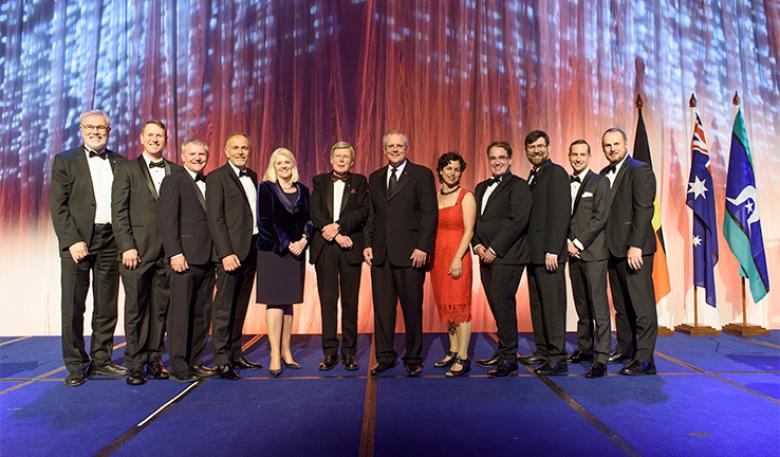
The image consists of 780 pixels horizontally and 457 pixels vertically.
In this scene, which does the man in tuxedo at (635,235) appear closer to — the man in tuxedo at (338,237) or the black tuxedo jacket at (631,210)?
the black tuxedo jacket at (631,210)

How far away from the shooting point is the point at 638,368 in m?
3.04

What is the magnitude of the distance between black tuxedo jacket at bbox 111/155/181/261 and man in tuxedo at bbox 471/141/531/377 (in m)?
1.97

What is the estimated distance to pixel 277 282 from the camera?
313cm

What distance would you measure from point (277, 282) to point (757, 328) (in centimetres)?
416

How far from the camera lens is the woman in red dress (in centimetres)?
307

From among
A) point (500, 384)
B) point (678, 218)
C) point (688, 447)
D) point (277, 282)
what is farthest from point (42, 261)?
point (678, 218)

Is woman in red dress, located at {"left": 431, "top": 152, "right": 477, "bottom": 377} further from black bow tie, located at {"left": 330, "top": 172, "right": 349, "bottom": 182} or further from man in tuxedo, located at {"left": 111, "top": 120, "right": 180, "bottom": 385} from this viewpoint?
man in tuxedo, located at {"left": 111, "top": 120, "right": 180, "bottom": 385}

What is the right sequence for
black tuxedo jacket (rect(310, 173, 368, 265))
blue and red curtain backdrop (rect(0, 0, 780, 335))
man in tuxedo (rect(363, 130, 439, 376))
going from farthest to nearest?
blue and red curtain backdrop (rect(0, 0, 780, 335)) → black tuxedo jacket (rect(310, 173, 368, 265)) → man in tuxedo (rect(363, 130, 439, 376))

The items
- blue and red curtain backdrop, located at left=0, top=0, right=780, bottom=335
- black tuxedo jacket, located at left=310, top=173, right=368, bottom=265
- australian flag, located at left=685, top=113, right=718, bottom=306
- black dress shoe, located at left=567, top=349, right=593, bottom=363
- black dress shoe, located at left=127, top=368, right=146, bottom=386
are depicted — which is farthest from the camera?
blue and red curtain backdrop, located at left=0, top=0, right=780, bottom=335

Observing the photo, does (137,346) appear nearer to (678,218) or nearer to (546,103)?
(546,103)

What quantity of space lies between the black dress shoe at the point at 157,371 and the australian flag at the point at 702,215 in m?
4.33

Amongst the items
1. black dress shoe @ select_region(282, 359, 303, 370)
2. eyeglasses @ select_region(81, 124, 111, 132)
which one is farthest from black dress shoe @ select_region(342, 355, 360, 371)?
eyeglasses @ select_region(81, 124, 111, 132)

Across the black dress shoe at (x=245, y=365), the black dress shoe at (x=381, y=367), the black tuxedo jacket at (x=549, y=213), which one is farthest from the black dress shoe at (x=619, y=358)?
the black dress shoe at (x=245, y=365)

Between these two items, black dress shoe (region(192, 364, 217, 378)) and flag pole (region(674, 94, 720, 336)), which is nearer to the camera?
black dress shoe (region(192, 364, 217, 378))
